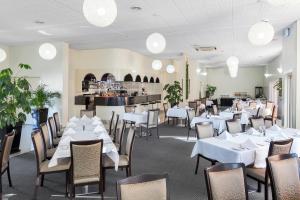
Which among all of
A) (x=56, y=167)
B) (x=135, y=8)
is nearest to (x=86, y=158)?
(x=56, y=167)

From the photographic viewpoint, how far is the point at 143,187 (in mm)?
2041

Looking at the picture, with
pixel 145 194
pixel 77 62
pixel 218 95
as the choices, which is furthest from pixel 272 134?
pixel 218 95

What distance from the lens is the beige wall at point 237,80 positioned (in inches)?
879

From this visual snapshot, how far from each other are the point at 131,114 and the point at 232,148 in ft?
16.9

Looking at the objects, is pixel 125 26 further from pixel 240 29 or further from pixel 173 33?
pixel 240 29

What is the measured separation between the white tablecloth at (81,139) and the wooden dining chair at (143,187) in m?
1.73

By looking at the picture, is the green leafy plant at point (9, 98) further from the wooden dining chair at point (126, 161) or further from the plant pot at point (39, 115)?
the plant pot at point (39, 115)

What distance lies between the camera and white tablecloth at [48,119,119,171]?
355cm

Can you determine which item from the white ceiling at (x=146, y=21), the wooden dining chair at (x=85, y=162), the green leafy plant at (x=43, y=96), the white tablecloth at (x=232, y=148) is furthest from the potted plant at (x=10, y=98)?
the green leafy plant at (x=43, y=96)

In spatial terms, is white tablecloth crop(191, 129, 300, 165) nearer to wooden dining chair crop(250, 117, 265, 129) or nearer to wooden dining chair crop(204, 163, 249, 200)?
wooden dining chair crop(250, 117, 265, 129)

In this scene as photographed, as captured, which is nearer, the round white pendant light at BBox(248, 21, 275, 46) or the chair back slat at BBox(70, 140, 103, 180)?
the chair back slat at BBox(70, 140, 103, 180)

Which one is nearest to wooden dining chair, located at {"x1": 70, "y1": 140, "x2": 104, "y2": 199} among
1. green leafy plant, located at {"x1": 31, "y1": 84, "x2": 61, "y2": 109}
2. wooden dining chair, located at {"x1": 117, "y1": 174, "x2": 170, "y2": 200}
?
wooden dining chair, located at {"x1": 117, "y1": 174, "x2": 170, "y2": 200}

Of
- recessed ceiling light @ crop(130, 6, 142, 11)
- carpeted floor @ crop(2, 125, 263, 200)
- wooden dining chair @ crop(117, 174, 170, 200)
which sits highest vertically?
recessed ceiling light @ crop(130, 6, 142, 11)

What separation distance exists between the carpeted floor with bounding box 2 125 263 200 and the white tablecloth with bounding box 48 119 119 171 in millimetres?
640
